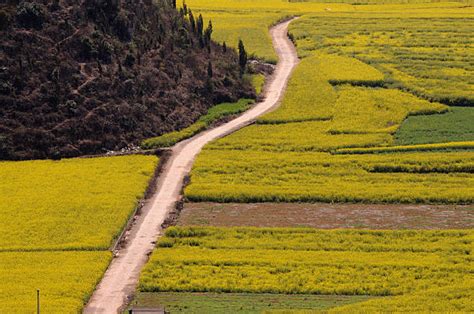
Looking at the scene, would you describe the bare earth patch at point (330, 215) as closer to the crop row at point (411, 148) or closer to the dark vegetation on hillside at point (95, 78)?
the crop row at point (411, 148)

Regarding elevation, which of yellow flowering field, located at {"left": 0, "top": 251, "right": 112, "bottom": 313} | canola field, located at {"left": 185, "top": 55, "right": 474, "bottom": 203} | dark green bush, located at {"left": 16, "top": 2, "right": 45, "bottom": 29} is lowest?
canola field, located at {"left": 185, "top": 55, "right": 474, "bottom": 203}

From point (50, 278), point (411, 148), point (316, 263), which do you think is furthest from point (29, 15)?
point (316, 263)

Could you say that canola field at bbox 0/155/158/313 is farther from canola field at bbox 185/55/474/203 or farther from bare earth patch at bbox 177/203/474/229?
canola field at bbox 185/55/474/203

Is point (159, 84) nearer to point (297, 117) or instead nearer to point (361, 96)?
point (297, 117)

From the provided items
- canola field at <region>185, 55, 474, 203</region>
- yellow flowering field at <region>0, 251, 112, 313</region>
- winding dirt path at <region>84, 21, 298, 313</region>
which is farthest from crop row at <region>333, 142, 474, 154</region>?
yellow flowering field at <region>0, 251, 112, 313</region>

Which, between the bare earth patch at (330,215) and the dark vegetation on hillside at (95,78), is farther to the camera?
the dark vegetation on hillside at (95,78)

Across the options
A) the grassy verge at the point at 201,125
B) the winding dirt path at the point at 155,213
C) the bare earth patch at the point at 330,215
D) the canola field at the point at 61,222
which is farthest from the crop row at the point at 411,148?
the canola field at the point at 61,222

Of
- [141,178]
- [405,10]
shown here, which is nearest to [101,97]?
[141,178]
